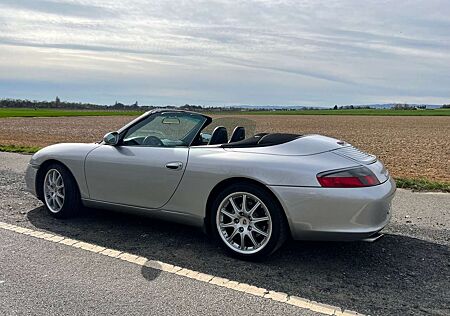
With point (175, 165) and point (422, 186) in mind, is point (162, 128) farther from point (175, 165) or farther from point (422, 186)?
point (422, 186)

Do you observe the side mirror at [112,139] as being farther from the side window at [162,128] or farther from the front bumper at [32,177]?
the front bumper at [32,177]

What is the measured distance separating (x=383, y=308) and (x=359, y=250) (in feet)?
3.75

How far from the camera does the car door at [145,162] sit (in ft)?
13.0

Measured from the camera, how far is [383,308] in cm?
277

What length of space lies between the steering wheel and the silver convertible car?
22 millimetres

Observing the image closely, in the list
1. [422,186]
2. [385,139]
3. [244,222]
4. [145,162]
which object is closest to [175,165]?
[145,162]

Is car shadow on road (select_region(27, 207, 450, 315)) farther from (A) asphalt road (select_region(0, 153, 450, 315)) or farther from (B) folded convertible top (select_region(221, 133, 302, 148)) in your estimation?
(B) folded convertible top (select_region(221, 133, 302, 148))

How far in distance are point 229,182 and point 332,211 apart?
0.95 metres

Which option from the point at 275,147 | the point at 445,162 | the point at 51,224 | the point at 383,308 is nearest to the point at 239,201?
the point at 275,147

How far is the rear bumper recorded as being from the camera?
10.7 feet

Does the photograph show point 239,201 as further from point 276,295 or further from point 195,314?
point 195,314

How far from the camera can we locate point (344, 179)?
3299 millimetres

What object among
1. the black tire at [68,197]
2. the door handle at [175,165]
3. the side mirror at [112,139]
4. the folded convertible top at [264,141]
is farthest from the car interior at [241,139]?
the black tire at [68,197]

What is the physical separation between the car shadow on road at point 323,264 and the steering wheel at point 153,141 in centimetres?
96
